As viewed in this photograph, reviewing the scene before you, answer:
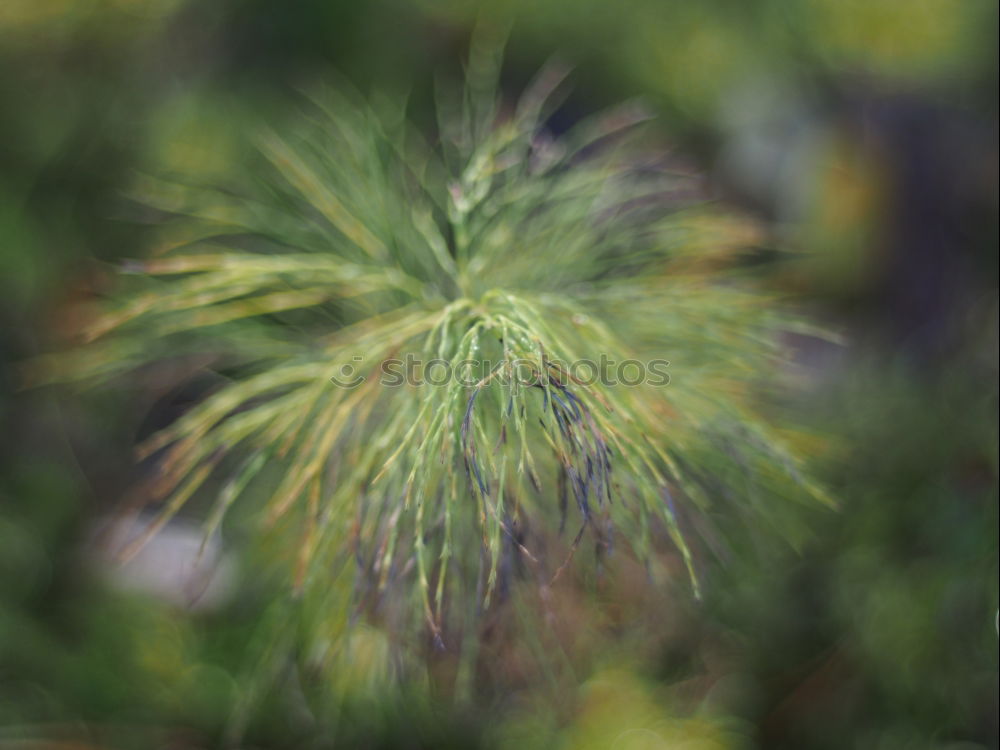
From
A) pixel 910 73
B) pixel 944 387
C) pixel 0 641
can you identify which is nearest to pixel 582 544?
pixel 944 387

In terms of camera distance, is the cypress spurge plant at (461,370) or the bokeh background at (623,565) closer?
the cypress spurge plant at (461,370)

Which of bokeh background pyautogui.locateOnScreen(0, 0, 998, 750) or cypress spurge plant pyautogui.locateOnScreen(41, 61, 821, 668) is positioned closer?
cypress spurge plant pyautogui.locateOnScreen(41, 61, 821, 668)

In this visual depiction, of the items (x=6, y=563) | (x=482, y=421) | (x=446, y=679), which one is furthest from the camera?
(x=6, y=563)

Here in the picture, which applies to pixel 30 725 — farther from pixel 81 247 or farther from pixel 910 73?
pixel 910 73
